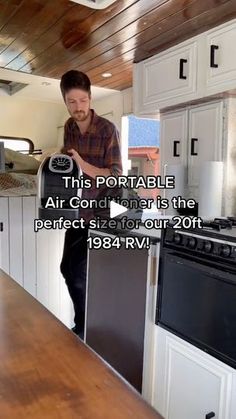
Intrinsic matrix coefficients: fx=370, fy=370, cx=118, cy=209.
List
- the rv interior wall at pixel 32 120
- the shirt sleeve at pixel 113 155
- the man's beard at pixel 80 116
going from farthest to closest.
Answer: the rv interior wall at pixel 32 120 < the shirt sleeve at pixel 113 155 < the man's beard at pixel 80 116

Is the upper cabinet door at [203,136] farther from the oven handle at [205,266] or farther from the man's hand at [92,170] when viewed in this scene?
the oven handle at [205,266]

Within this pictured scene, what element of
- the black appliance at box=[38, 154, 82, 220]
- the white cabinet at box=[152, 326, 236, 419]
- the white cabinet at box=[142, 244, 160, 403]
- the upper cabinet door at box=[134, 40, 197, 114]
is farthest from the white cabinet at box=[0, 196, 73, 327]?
the black appliance at box=[38, 154, 82, 220]

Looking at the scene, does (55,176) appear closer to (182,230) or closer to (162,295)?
(182,230)

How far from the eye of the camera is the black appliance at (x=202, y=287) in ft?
4.32

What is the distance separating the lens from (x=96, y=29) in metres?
1.96

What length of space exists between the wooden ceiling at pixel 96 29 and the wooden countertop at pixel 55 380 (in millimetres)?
1406

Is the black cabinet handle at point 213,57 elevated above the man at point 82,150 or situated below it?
above

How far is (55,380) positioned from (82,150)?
5.65 feet

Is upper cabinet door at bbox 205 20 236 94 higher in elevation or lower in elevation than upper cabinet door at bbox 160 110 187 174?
higher

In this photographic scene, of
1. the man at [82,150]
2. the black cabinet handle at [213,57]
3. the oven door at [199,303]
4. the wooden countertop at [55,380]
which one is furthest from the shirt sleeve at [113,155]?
the wooden countertop at [55,380]

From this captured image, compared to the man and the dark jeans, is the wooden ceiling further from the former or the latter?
the dark jeans

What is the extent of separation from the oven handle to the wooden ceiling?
112 centimetres

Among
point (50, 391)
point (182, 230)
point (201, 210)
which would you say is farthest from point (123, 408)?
point (201, 210)

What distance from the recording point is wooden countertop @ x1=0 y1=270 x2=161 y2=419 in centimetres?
59
